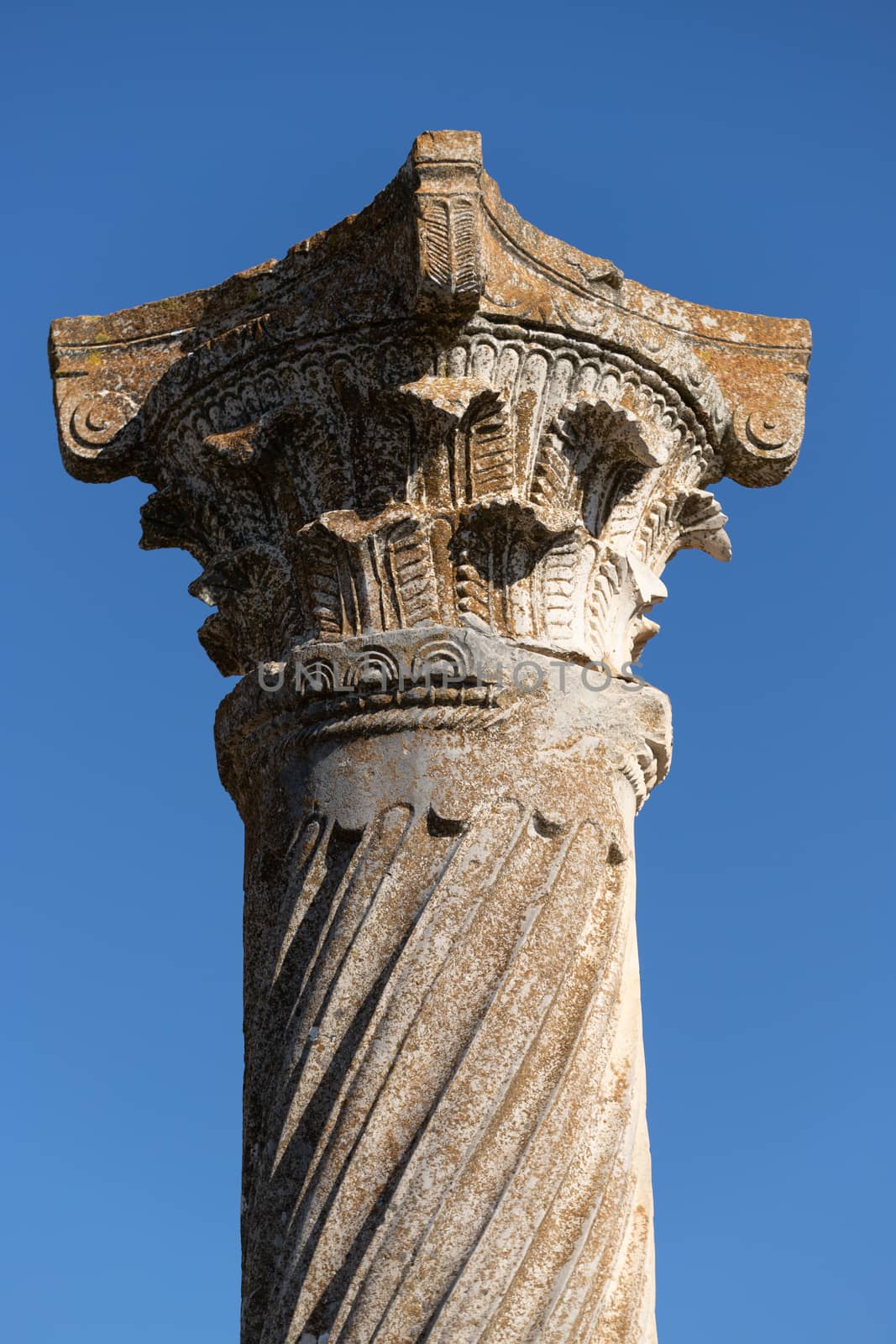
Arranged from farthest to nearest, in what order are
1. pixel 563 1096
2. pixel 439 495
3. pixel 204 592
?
pixel 204 592
pixel 439 495
pixel 563 1096

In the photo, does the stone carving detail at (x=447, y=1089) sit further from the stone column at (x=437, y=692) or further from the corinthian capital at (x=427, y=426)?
the corinthian capital at (x=427, y=426)

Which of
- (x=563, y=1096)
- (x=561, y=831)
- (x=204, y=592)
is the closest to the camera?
(x=563, y=1096)

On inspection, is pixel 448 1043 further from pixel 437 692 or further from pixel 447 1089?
pixel 437 692

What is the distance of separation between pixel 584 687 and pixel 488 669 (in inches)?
15.7

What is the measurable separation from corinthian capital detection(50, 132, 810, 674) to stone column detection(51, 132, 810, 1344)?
0.01m

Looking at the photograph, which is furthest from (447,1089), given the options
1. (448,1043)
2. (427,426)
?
(427,426)

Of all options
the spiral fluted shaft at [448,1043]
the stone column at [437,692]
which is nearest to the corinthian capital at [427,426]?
the stone column at [437,692]

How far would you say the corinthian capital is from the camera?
666 cm

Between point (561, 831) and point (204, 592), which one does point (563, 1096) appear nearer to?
point (561, 831)

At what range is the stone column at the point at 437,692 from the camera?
19.0 feet

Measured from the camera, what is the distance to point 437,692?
643 centimetres

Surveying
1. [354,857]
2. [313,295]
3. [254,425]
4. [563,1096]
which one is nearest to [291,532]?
[254,425]

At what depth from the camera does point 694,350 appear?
24.8 ft

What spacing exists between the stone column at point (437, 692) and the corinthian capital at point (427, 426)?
0.01 metres
